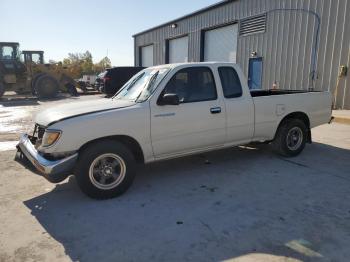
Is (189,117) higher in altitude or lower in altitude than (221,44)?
lower

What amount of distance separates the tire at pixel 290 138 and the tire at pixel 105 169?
3.13 meters

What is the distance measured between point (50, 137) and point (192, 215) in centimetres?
207

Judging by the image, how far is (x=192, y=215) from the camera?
4.14m

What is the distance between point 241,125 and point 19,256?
3910 mm

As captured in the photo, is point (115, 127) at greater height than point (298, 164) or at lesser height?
greater

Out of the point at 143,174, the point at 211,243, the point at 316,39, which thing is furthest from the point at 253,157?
the point at 316,39

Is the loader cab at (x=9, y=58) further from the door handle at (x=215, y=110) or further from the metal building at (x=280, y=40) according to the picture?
the door handle at (x=215, y=110)

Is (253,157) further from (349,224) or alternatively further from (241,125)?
(349,224)

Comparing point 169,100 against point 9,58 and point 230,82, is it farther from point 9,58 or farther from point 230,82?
point 9,58

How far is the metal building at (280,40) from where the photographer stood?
43.5 feet

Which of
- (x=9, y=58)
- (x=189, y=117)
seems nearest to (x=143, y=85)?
(x=189, y=117)

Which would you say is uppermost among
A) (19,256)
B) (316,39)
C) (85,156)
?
(316,39)

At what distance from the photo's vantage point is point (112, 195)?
15.5 ft

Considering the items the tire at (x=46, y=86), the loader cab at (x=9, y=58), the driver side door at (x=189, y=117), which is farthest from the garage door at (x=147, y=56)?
the driver side door at (x=189, y=117)
